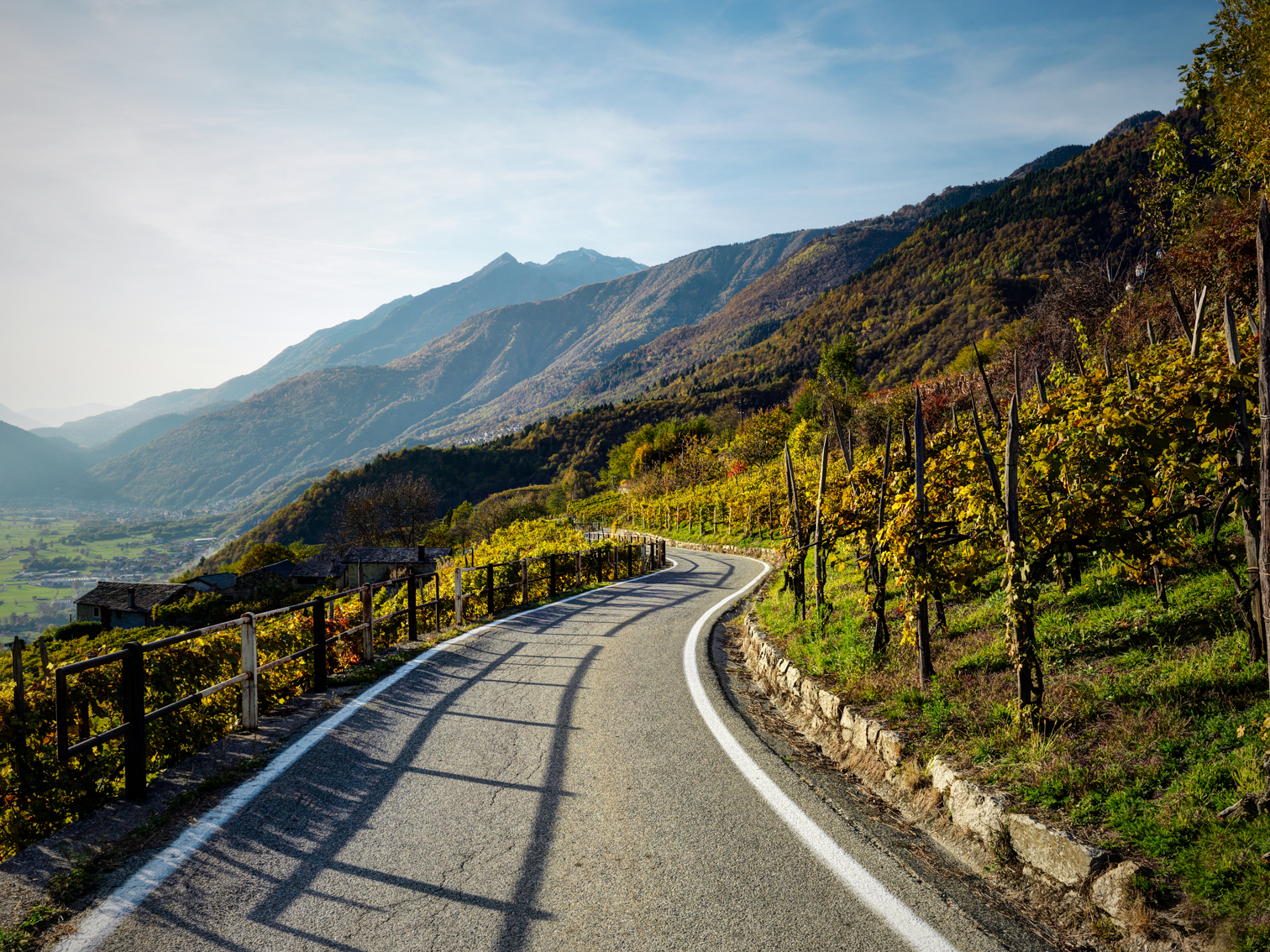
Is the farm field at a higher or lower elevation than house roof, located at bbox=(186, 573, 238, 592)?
lower

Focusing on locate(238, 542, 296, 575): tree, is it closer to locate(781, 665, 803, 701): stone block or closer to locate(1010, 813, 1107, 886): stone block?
locate(781, 665, 803, 701): stone block

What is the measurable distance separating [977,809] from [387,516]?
73.1 m

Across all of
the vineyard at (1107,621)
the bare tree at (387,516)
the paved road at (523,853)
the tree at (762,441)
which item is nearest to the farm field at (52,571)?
the bare tree at (387,516)

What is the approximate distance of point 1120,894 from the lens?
279 centimetres

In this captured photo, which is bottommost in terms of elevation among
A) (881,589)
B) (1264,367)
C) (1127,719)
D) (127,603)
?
(127,603)

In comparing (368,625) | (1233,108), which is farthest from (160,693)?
(1233,108)

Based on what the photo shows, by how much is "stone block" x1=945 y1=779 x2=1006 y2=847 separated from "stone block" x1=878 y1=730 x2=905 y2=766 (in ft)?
1.99

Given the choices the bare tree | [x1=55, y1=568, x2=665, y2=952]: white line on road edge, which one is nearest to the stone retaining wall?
[x1=55, y1=568, x2=665, y2=952]: white line on road edge

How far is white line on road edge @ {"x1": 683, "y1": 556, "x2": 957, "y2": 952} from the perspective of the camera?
2.78m

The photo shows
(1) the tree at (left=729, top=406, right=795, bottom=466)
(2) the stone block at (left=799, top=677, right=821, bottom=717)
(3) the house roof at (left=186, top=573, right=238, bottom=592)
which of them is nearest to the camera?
(2) the stone block at (left=799, top=677, right=821, bottom=717)

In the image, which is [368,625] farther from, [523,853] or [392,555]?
[392,555]

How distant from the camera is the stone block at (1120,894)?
2.72 meters

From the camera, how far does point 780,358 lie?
157000mm

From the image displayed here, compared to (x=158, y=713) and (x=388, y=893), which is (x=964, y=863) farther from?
(x=158, y=713)
